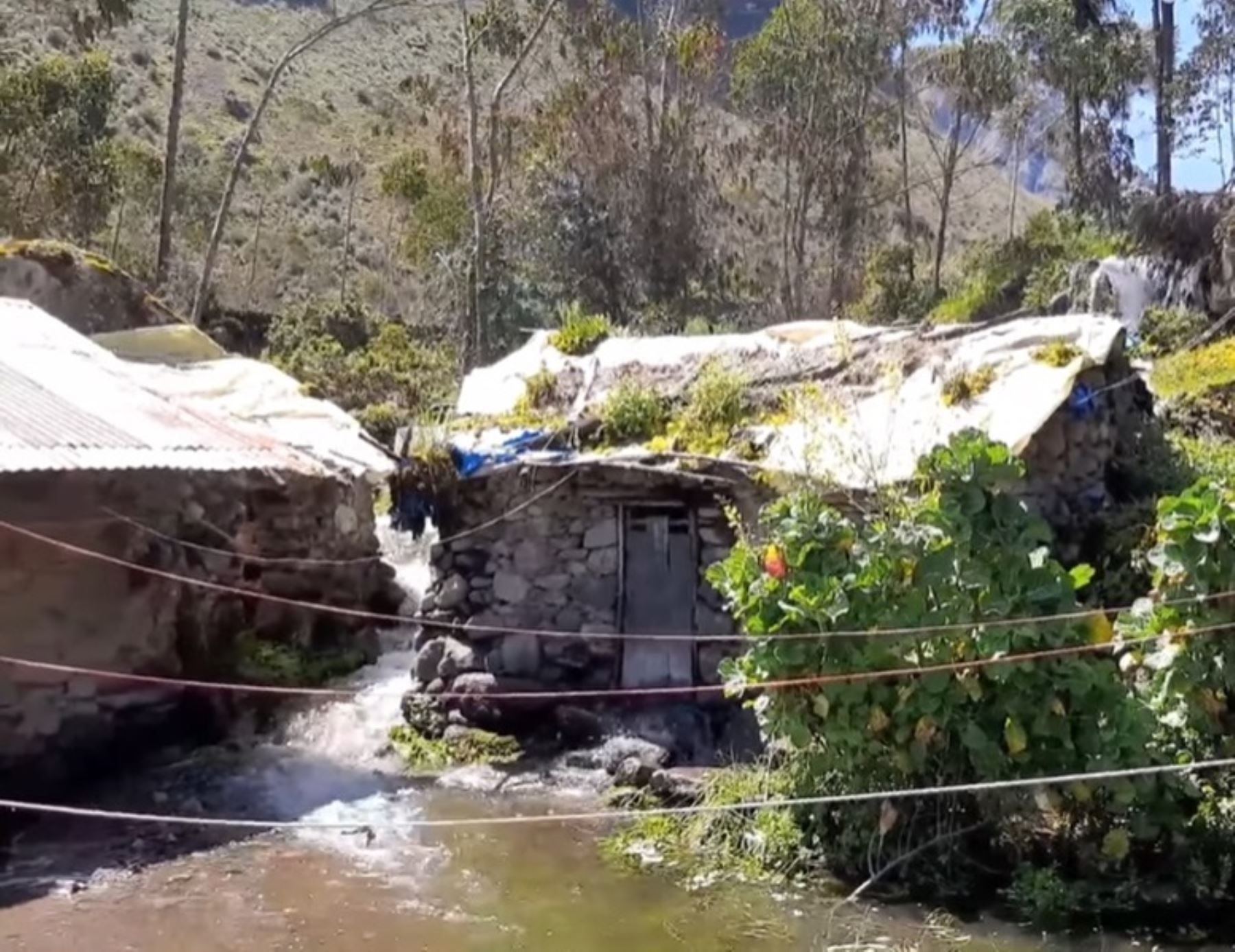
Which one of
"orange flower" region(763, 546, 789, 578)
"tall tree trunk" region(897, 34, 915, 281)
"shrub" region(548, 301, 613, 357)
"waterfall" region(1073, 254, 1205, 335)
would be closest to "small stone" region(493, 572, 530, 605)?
"shrub" region(548, 301, 613, 357)

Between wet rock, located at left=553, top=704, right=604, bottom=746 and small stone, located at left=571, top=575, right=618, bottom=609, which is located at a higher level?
small stone, located at left=571, top=575, right=618, bottom=609

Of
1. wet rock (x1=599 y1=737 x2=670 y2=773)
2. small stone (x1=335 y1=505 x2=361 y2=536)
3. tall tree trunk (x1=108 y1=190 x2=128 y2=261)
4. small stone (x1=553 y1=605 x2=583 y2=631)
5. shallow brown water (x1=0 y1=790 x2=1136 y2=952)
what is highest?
tall tree trunk (x1=108 y1=190 x2=128 y2=261)

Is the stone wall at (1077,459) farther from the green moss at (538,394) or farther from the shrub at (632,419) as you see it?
the green moss at (538,394)

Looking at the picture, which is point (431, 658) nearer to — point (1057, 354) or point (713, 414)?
point (713, 414)

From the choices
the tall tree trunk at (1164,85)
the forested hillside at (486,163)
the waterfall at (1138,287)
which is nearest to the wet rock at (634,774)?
the waterfall at (1138,287)

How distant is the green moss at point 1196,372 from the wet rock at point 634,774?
768 cm

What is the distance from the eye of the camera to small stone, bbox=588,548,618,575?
11984 mm

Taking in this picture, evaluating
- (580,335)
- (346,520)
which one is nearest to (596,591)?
(580,335)

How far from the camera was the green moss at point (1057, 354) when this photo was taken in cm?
1076

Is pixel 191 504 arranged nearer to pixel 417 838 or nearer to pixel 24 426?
pixel 24 426

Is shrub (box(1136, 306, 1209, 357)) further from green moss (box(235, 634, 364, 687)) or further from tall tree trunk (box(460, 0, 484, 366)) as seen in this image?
tall tree trunk (box(460, 0, 484, 366))

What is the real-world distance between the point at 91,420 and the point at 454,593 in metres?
3.47

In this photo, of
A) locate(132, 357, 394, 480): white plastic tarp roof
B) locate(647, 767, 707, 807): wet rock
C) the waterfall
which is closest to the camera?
locate(647, 767, 707, 807): wet rock

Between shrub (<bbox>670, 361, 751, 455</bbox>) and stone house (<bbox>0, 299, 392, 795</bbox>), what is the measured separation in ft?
10.5
